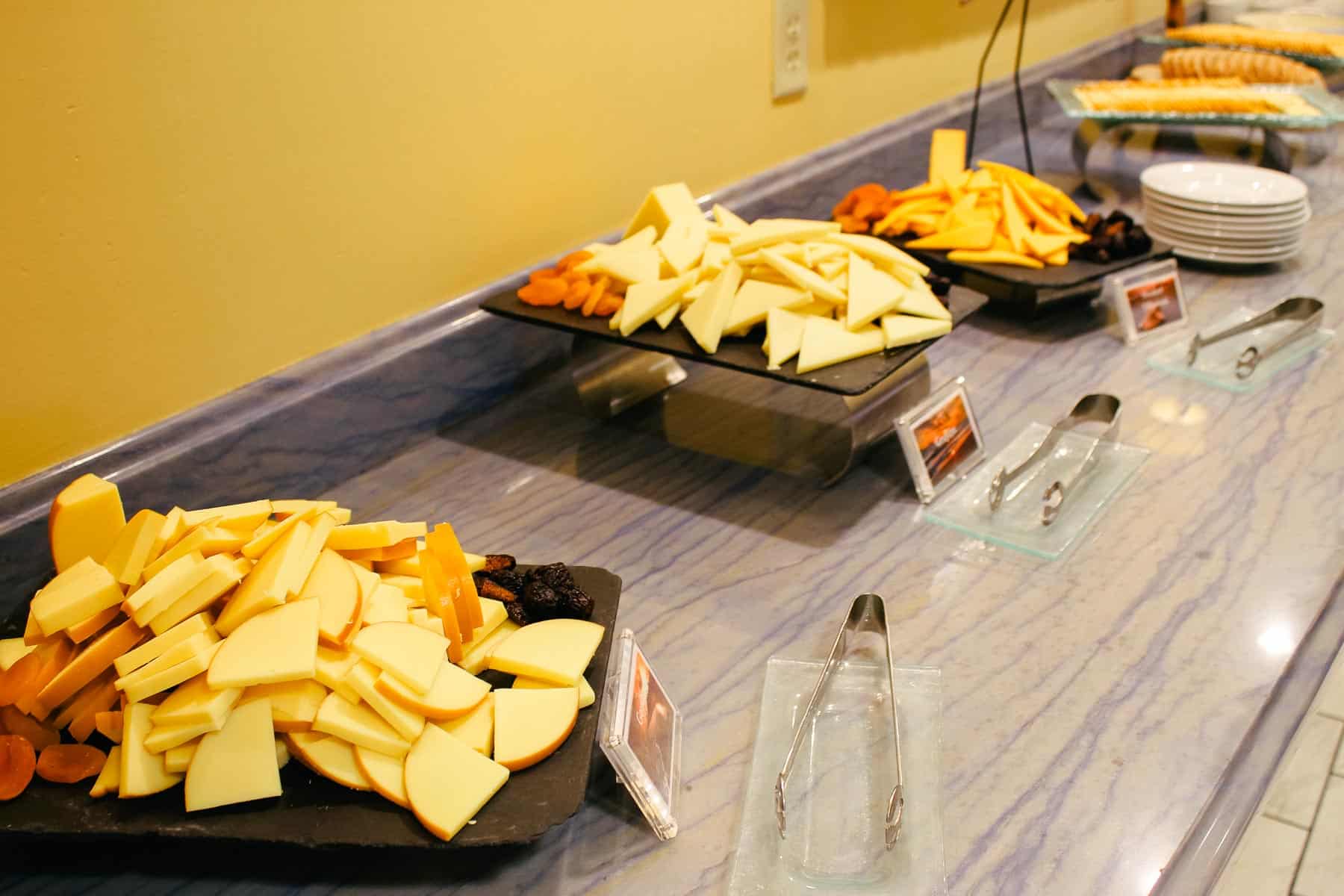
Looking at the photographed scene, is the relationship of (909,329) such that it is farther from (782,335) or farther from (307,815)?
(307,815)

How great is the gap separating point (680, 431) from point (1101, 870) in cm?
62

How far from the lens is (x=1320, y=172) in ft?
6.26

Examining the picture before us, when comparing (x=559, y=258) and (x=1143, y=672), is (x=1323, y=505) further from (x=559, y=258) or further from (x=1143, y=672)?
(x=559, y=258)

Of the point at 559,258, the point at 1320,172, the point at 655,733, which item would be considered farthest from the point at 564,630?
the point at 1320,172

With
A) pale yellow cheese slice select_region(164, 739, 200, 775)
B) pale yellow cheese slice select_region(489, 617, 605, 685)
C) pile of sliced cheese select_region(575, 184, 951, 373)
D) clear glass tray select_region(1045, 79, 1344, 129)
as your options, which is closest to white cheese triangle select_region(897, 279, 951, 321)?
pile of sliced cheese select_region(575, 184, 951, 373)

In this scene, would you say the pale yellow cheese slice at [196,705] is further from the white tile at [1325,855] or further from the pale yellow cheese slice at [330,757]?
the white tile at [1325,855]

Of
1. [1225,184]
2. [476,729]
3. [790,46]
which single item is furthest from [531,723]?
[1225,184]

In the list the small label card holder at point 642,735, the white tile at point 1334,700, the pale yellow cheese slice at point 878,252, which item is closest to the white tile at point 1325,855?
the white tile at point 1334,700

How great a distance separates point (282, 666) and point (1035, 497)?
69 cm

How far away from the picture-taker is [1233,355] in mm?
1230

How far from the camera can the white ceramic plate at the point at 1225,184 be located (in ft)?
4.75

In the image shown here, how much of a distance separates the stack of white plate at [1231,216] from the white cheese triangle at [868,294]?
69 cm

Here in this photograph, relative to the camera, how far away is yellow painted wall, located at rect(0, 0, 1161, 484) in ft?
2.60

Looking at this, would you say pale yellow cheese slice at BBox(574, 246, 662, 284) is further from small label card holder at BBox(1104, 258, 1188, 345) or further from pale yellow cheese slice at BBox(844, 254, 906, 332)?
small label card holder at BBox(1104, 258, 1188, 345)
